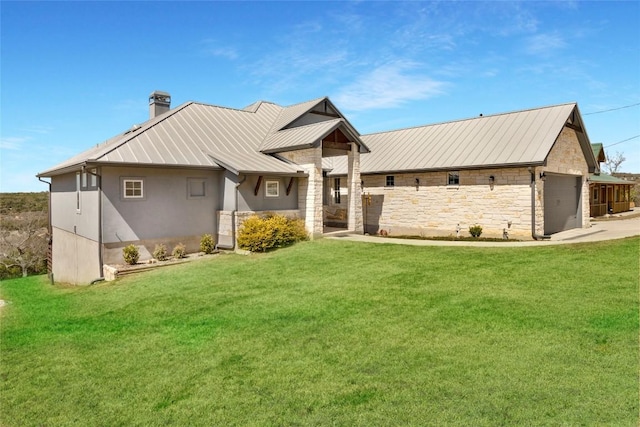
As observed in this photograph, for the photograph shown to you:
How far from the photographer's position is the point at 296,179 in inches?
783

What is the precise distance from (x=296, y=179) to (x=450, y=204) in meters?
8.05

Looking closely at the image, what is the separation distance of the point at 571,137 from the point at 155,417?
77.8 feet

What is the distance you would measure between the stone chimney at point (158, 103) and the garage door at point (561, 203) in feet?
71.2

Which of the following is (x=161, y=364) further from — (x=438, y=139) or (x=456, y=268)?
(x=438, y=139)

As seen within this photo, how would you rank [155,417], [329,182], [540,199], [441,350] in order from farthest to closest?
[329,182] < [540,199] < [441,350] < [155,417]

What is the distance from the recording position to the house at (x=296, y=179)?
1639 cm

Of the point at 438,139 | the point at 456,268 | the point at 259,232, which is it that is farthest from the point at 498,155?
the point at 259,232

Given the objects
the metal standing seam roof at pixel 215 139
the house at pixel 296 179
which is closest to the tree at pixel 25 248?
the house at pixel 296 179

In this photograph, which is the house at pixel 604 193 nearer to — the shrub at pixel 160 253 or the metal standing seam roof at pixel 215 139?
the metal standing seam roof at pixel 215 139

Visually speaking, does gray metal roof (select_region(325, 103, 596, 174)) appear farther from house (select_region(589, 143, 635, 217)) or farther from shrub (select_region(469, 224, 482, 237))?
house (select_region(589, 143, 635, 217))

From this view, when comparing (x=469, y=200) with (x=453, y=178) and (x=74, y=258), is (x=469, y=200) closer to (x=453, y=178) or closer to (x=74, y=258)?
(x=453, y=178)

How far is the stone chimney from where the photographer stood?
80.5 feet

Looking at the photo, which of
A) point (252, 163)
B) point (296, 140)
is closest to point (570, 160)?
point (296, 140)

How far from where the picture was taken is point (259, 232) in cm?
1673
